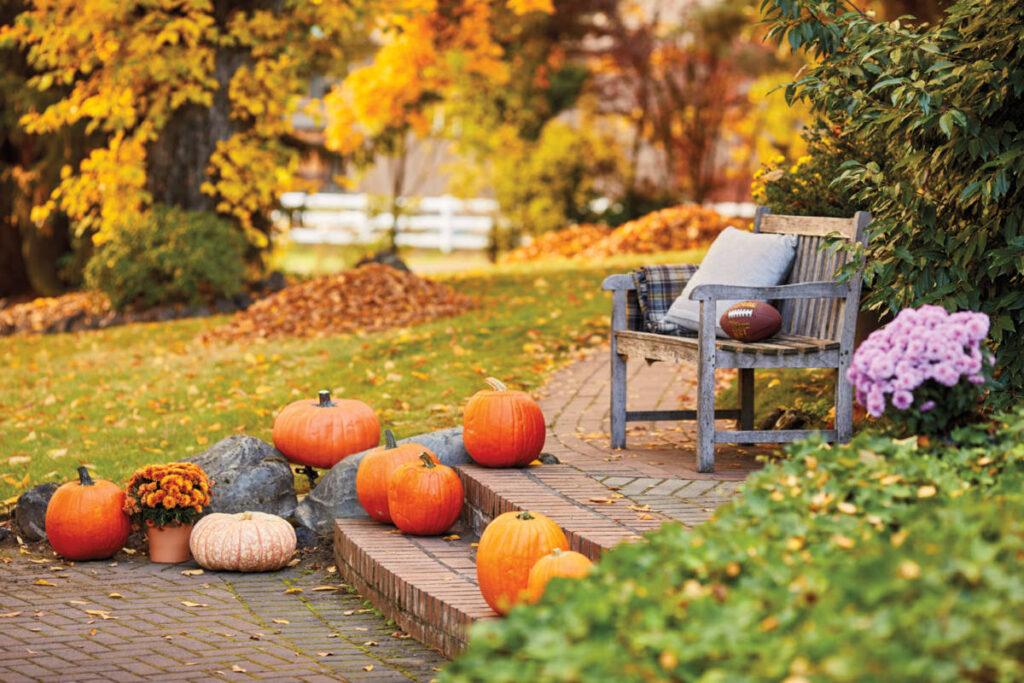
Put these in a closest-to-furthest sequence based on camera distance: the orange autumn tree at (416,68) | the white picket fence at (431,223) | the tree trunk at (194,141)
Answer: the tree trunk at (194,141), the orange autumn tree at (416,68), the white picket fence at (431,223)

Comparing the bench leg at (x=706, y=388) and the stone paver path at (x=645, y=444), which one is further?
the bench leg at (x=706, y=388)

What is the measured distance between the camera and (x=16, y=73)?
16047mm

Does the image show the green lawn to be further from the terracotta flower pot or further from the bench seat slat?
the bench seat slat

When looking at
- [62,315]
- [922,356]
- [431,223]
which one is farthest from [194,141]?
[431,223]

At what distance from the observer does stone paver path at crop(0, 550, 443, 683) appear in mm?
4566

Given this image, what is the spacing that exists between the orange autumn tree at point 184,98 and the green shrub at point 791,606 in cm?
1086

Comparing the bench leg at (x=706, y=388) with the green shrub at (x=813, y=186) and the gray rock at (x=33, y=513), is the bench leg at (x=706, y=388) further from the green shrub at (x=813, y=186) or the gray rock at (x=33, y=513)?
the gray rock at (x=33, y=513)

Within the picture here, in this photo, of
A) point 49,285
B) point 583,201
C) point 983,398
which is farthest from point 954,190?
point 583,201

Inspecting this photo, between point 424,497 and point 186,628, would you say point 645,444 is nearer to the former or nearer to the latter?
point 424,497

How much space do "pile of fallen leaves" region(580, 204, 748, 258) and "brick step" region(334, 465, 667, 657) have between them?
35.5 ft

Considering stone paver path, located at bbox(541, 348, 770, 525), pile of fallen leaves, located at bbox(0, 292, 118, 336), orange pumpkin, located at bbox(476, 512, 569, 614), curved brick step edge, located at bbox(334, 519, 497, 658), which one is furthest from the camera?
pile of fallen leaves, located at bbox(0, 292, 118, 336)

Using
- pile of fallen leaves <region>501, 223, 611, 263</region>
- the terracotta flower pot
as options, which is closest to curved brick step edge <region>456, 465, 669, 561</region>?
the terracotta flower pot

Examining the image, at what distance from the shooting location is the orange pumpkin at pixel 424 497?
5742mm

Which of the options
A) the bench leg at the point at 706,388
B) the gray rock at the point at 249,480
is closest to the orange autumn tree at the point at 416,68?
the gray rock at the point at 249,480
